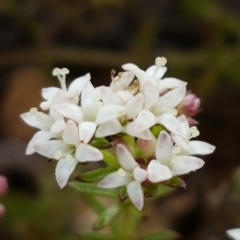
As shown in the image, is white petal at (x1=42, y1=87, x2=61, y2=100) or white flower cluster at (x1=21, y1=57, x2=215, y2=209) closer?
white flower cluster at (x1=21, y1=57, x2=215, y2=209)

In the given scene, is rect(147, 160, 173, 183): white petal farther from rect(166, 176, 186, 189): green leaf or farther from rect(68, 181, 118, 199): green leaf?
rect(68, 181, 118, 199): green leaf

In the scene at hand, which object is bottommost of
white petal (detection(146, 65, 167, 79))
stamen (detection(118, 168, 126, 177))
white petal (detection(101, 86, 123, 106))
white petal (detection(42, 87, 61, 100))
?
stamen (detection(118, 168, 126, 177))

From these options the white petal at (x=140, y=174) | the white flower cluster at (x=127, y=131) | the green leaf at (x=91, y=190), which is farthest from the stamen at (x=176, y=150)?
the green leaf at (x=91, y=190)

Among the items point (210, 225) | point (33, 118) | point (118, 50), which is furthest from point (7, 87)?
point (33, 118)

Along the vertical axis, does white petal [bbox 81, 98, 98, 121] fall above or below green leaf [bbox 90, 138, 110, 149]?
above

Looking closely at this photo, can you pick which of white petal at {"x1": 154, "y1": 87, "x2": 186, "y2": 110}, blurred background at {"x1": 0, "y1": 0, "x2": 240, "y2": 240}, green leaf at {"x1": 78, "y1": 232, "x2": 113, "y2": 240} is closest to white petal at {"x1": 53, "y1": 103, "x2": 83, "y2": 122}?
white petal at {"x1": 154, "y1": 87, "x2": 186, "y2": 110}

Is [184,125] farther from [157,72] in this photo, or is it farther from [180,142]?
[157,72]

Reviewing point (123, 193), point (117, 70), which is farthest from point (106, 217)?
point (117, 70)
